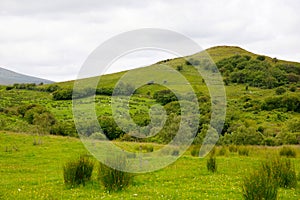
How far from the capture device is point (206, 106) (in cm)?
7244

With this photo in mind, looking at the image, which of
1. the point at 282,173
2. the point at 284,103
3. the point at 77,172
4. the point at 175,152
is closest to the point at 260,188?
the point at 282,173

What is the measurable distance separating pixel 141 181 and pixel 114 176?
8.21ft

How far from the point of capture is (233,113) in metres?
77.9

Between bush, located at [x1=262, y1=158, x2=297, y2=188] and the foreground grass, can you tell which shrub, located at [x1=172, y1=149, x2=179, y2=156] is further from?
bush, located at [x1=262, y1=158, x2=297, y2=188]

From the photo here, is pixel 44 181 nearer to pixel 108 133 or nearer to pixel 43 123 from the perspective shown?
pixel 108 133

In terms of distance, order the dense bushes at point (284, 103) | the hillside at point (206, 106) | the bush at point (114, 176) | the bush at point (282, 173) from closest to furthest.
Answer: the bush at point (114, 176)
the bush at point (282, 173)
the hillside at point (206, 106)
the dense bushes at point (284, 103)

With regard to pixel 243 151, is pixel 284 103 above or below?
above

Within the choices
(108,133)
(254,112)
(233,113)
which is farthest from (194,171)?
(254,112)

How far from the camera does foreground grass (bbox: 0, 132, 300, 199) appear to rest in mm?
12523

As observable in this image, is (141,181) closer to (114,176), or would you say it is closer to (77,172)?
(114,176)

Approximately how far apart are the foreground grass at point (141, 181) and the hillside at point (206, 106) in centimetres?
721

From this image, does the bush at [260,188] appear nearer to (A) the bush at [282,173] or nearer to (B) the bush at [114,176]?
(A) the bush at [282,173]

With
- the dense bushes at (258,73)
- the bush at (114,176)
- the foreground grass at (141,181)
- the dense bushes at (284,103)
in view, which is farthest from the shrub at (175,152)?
the dense bushes at (258,73)

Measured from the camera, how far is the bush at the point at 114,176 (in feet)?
42.9
